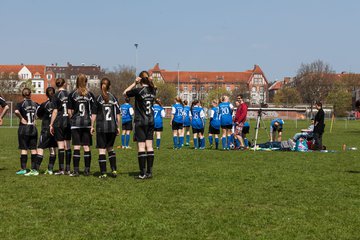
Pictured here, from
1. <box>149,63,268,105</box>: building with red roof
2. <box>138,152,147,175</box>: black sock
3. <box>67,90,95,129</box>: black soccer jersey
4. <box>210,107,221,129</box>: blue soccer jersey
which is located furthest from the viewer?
<box>149,63,268,105</box>: building with red roof

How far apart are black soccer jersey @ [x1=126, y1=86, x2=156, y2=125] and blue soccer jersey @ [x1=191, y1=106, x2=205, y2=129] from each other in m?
9.28

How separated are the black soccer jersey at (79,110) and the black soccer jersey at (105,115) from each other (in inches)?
8.3

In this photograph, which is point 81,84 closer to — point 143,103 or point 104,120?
point 104,120

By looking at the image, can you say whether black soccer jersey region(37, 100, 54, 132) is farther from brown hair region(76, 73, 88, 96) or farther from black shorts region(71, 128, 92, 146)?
brown hair region(76, 73, 88, 96)

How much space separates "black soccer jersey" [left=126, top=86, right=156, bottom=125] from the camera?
9898 millimetres

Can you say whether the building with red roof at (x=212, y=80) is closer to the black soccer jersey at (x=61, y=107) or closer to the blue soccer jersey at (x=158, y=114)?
the blue soccer jersey at (x=158, y=114)

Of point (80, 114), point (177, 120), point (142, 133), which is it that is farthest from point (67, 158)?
point (177, 120)

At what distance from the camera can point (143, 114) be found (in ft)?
32.6

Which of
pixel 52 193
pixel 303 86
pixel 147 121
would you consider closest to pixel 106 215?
pixel 52 193

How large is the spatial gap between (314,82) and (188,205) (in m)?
107

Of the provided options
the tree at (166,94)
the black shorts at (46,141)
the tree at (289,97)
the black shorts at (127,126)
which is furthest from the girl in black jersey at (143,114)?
the tree at (289,97)

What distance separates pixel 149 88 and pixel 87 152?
198 cm

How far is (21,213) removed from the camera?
666 centimetres

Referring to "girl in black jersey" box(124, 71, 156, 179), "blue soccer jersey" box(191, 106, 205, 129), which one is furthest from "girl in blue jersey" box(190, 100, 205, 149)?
"girl in black jersey" box(124, 71, 156, 179)
